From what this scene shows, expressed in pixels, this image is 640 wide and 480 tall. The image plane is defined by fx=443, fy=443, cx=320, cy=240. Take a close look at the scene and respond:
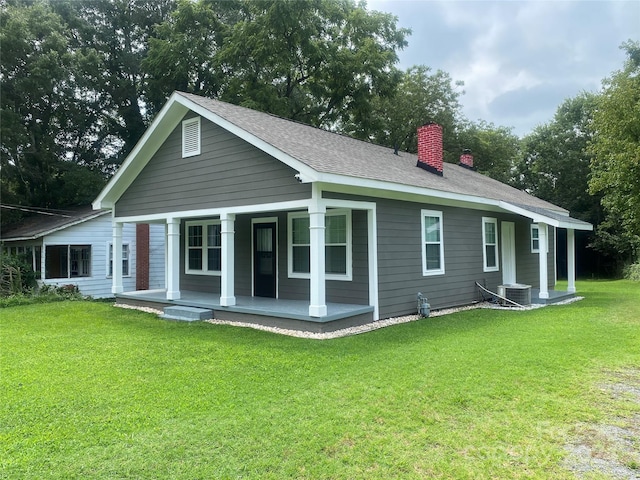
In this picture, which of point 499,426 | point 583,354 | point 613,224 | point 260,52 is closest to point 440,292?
point 583,354

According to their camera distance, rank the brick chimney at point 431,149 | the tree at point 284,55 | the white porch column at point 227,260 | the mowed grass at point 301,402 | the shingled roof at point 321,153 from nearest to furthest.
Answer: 1. the mowed grass at point 301,402
2. the shingled roof at point 321,153
3. the white porch column at point 227,260
4. the brick chimney at point 431,149
5. the tree at point 284,55

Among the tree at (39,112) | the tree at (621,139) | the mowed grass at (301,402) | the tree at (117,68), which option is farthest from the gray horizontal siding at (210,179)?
the tree at (117,68)

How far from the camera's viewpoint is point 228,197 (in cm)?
925

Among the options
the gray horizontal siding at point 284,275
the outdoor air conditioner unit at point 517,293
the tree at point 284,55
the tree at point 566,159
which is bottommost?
the outdoor air conditioner unit at point 517,293

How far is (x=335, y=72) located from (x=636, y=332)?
713 inches

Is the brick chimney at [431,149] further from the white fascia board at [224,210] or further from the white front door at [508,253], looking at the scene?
the white fascia board at [224,210]

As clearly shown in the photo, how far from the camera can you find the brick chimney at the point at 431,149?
40.8ft

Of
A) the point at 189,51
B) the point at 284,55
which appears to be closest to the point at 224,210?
the point at 284,55

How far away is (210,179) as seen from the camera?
9680 millimetres

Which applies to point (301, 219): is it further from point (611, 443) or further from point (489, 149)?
point (489, 149)

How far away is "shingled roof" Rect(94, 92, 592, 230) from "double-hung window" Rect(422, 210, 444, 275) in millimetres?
658

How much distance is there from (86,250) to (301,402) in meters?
14.3

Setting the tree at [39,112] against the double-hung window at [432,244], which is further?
the tree at [39,112]

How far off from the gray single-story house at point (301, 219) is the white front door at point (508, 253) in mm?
61
